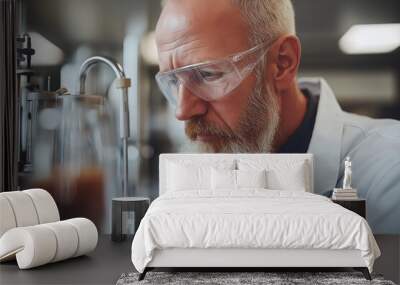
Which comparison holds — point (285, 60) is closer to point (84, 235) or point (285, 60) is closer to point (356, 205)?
point (356, 205)

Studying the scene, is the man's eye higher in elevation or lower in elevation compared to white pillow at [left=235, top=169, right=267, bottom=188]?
higher

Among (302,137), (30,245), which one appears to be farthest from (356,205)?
(30,245)

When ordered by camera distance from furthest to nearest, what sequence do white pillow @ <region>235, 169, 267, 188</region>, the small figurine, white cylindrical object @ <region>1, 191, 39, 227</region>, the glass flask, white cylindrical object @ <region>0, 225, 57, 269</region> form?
the glass flask
the small figurine
white pillow @ <region>235, 169, 267, 188</region>
white cylindrical object @ <region>1, 191, 39, 227</region>
white cylindrical object @ <region>0, 225, 57, 269</region>

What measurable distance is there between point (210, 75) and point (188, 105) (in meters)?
0.42

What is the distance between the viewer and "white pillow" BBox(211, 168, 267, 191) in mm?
5676

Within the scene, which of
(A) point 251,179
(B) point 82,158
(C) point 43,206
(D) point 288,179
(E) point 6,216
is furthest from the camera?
(B) point 82,158

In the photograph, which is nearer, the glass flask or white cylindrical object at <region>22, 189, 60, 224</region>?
white cylindrical object at <region>22, 189, 60, 224</region>

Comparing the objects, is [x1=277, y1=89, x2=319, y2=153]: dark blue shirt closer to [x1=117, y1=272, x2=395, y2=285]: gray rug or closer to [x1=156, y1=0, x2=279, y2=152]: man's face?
[x1=156, y1=0, x2=279, y2=152]: man's face

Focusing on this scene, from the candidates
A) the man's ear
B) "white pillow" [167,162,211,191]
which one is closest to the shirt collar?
the man's ear

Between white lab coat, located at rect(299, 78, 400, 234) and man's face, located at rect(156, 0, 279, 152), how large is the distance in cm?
60

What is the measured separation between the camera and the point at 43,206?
5.10 m

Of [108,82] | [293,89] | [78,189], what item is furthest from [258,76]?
[78,189]

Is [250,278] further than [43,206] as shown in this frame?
No

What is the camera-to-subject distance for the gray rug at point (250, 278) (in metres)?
4.07
